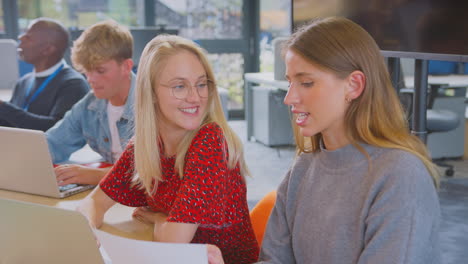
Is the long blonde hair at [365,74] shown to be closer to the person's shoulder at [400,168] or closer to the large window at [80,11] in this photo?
the person's shoulder at [400,168]

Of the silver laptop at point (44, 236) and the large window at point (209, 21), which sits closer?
the silver laptop at point (44, 236)

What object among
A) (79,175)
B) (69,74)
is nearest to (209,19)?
(69,74)

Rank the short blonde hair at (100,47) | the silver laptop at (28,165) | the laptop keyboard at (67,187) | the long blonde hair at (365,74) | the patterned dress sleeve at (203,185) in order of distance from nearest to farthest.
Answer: the long blonde hair at (365,74), the patterned dress sleeve at (203,185), the silver laptop at (28,165), the laptop keyboard at (67,187), the short blonde hair at (100,47)

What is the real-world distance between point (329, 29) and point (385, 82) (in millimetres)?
160

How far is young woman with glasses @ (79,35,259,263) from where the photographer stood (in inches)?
55.0

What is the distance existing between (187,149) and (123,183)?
287mm

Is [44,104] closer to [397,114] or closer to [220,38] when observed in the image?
[397,114]

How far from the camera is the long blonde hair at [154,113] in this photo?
1.48 metres

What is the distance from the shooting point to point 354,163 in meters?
1.16

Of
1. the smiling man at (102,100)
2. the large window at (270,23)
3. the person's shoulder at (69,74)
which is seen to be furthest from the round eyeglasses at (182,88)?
the large window at (270,23)

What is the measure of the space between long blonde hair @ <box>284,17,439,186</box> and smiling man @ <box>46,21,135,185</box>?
3.69 ft

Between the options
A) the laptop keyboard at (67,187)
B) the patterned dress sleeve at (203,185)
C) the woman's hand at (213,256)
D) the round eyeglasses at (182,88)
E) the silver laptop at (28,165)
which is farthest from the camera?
the laptop keyboard at (67,187)

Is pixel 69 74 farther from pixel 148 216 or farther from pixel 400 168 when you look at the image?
pixel 400 168

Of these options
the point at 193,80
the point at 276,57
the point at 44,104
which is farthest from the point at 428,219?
the point at 276,57
